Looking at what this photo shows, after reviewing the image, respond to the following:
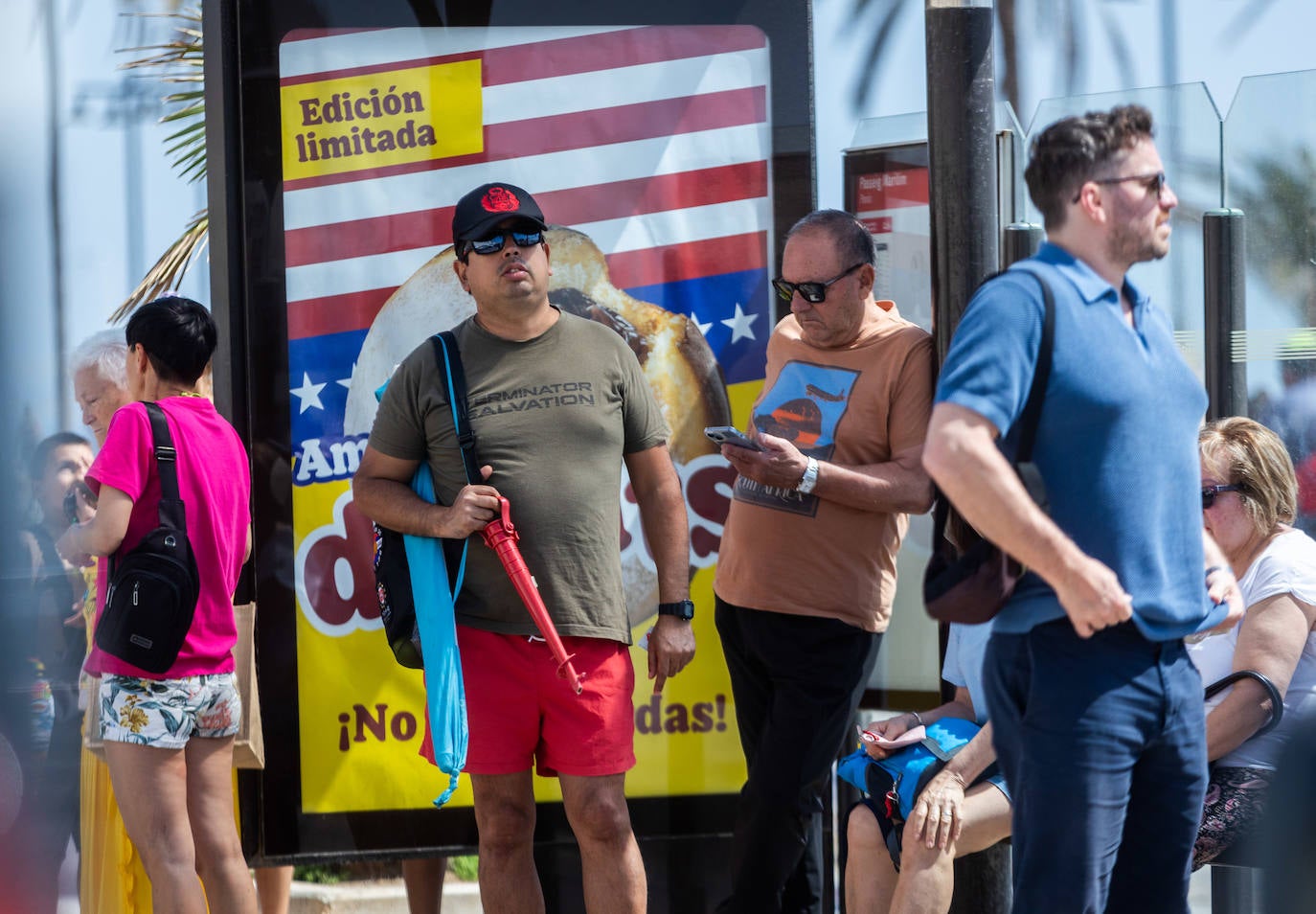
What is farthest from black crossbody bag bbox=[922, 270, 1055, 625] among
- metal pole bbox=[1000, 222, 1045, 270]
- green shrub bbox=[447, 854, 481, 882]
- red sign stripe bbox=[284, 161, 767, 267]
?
green shrub bbox=[447, 854, 481, 882]

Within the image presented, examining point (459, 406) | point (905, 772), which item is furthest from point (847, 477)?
point (459, 406)

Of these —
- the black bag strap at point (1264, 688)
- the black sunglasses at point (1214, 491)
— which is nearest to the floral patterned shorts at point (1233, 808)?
the black bag strap at point (1264, 688)

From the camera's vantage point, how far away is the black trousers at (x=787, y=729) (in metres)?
3.53

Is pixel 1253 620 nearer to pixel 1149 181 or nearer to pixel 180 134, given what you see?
pixel 1149 181

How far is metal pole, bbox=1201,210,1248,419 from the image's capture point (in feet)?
12.6

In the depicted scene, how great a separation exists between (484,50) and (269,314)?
99cm

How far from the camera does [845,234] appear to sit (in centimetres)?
353

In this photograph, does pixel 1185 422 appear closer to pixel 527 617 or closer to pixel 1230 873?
pixel 527 617

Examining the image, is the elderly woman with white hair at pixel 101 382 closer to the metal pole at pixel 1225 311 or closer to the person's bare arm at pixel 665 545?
the person's bare arm at pixel 665 545

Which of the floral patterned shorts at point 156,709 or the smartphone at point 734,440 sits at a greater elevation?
the smartphone at point 734,440

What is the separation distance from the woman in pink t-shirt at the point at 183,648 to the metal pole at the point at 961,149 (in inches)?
75.5

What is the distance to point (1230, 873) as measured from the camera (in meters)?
3.79

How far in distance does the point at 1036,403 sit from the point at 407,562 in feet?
5.48

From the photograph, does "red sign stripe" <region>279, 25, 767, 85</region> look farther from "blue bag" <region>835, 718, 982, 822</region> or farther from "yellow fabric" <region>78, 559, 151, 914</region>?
"blue bag" <region>835, 718, 982, 822</region>
